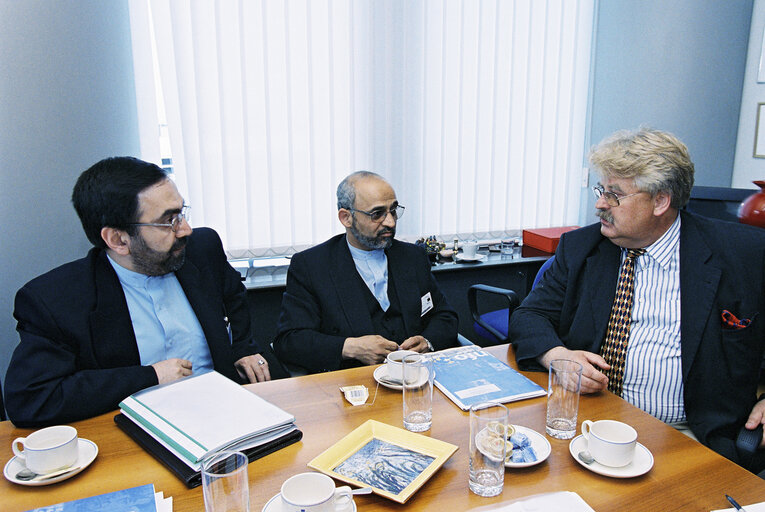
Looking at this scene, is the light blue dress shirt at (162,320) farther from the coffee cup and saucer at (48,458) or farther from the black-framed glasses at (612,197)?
the black-framed glasses at (612,197)

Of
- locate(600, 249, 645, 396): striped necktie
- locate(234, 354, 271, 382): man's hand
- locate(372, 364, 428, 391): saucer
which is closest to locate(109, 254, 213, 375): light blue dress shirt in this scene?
locate(234, 354, 271, 382): man's hand

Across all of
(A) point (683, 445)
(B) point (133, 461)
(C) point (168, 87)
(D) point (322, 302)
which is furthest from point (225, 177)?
(A) point (683, 445)

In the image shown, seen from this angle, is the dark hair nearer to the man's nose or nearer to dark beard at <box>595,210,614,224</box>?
the man's nose

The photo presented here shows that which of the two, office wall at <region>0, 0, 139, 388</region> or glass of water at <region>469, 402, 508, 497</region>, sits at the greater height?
office wall at <region>0, 0, 139, 388</region>

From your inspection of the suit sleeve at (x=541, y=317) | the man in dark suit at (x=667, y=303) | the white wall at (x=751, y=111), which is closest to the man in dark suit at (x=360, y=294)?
the suit sleeve at (x=541, y=317)

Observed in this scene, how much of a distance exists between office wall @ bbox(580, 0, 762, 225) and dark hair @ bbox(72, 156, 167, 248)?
3111 mm

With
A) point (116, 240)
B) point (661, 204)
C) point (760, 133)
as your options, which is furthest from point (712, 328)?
point (760, 133)

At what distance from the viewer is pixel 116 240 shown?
67.4 inches

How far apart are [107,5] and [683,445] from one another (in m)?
3.01

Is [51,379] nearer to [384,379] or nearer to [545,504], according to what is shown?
[384,379]

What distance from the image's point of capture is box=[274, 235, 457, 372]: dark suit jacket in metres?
2.04

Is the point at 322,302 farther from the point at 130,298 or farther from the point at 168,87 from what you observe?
the point at 168,87

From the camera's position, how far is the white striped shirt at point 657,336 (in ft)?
5.54

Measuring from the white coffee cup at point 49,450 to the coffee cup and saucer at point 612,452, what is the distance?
111cm
